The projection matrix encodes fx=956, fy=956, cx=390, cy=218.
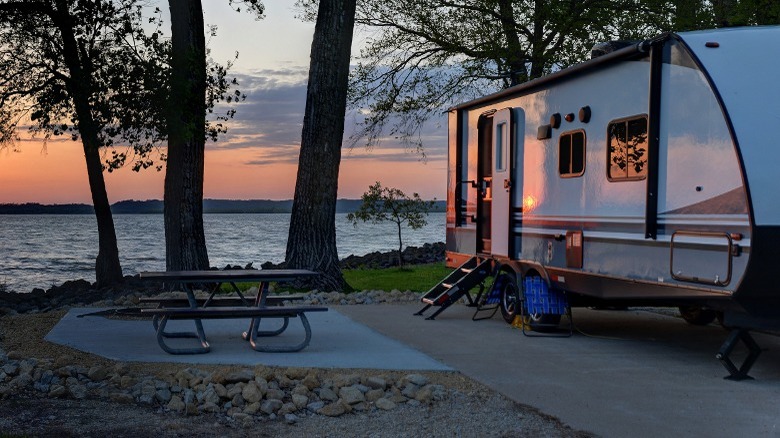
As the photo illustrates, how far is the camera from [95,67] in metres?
15.7

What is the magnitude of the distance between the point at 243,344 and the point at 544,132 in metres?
4.06

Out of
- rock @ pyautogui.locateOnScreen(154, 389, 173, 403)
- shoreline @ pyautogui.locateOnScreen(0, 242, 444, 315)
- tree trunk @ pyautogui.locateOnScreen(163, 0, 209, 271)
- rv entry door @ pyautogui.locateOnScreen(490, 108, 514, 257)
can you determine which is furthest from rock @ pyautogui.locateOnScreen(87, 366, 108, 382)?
tree trunk @ pyautogui.locateOnScreen(163, 0, 209, 271)

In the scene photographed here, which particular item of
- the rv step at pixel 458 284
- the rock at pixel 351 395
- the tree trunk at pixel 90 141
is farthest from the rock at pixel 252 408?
the tree trunk at pixel 90 141

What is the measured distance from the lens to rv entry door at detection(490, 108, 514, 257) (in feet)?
37.7

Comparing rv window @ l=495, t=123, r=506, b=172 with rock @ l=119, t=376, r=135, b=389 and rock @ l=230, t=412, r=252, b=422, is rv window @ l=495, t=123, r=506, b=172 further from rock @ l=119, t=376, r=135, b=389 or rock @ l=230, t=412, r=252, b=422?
rock @ l=230, t=412, r=252, b=422

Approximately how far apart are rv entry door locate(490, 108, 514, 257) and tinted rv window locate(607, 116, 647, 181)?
2.29 metres

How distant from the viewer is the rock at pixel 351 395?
686 cm

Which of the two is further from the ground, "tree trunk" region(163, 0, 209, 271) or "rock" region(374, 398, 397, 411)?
"tree trunk" region(163, 0, 209, 271)

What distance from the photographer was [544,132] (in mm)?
10680

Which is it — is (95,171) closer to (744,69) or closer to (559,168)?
(559,168)

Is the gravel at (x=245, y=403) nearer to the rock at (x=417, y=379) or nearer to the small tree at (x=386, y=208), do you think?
the rock at (x=417, y=379)

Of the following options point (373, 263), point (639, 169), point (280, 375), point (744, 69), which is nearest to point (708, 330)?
point (639, 169)

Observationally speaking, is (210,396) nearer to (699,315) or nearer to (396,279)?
(699,315)

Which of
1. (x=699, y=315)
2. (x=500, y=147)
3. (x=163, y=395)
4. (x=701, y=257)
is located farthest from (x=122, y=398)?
(x=699, y=315)
